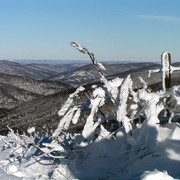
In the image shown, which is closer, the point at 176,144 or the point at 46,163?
the point at 176,144

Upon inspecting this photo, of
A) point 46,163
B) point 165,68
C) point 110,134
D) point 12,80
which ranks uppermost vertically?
point 165,68

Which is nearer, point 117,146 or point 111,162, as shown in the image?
point 111,162

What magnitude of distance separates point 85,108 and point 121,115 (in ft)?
3.39

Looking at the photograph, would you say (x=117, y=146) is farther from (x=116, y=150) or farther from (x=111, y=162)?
(x=111, y=162)

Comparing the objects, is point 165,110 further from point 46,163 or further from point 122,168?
point 46,163

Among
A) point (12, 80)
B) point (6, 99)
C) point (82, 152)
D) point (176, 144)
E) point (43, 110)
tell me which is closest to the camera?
point (176, 144)

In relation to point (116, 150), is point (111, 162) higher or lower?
lower

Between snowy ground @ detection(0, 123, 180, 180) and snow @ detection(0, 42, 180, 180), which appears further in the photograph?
snow @ detection(0, 42, 180, 180)

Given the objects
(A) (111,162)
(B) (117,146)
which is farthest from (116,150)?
(A) (111,162)

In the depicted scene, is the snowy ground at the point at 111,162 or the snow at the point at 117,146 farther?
the snow at the point at 117,146

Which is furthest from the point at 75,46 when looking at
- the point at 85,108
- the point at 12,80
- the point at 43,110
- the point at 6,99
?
the point at 12,80

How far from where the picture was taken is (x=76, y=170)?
8164mm

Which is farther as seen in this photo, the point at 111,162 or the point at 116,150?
the point at 116,150

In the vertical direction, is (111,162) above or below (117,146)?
below
